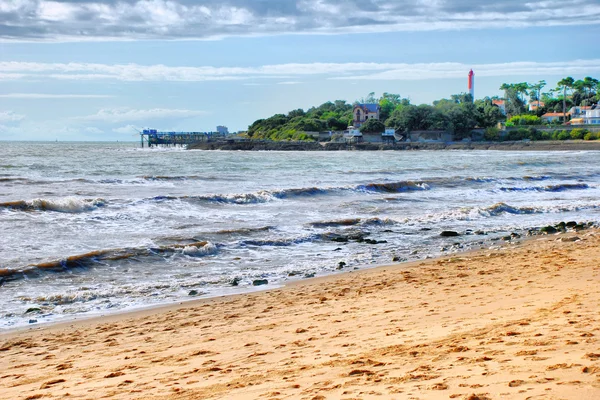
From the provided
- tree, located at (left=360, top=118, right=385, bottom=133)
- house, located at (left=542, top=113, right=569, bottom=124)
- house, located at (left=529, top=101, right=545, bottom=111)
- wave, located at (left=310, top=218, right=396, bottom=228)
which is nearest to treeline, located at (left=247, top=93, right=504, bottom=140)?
tree, located at (left=360, top=118, right=385, bottom=133)

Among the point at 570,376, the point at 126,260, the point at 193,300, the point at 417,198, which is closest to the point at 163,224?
the point at 126,260

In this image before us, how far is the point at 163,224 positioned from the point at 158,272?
21.9 ft

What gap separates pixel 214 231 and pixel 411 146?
9227 centimetres

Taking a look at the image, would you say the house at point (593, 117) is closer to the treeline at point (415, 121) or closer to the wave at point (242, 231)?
the treeline at point (415, 121)

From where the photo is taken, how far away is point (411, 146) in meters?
108

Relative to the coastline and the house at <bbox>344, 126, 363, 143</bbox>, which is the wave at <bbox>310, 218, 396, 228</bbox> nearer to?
the coastline

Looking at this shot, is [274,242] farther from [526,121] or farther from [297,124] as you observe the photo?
[297,124]

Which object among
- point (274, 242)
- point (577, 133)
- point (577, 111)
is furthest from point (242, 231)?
point (577, 111)

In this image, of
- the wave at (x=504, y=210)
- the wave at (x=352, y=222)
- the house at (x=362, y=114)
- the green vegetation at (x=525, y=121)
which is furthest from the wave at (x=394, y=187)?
the house at (x=362, y=114)

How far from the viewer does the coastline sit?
320 feet

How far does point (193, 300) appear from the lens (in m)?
11.1

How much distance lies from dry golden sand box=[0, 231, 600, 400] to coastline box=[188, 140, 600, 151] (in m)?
92.0

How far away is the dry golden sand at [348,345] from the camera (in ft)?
17.4

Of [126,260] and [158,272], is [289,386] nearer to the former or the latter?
[158,272]
